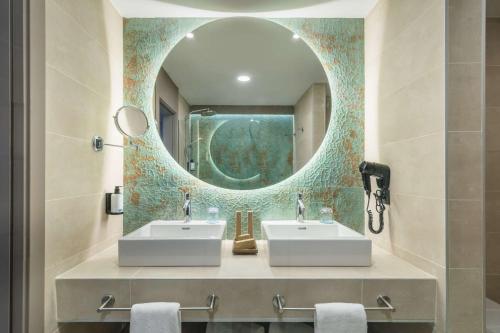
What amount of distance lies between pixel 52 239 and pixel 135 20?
1.44 metres

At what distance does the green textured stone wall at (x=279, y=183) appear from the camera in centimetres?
202

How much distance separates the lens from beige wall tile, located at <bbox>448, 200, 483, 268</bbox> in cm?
123

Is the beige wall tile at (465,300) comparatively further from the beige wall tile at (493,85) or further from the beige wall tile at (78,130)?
the beige wall tile at (78,130)

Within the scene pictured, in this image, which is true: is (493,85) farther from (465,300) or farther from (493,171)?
(465,300)

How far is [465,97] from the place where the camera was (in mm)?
1236

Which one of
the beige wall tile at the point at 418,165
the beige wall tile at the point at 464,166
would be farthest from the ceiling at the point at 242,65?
the beige wall tile at the point at 464,166

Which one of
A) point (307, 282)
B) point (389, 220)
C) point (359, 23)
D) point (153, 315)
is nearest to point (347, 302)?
point (307, 282)

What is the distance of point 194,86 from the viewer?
6.60 ft

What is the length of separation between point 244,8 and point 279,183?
1.12 meters

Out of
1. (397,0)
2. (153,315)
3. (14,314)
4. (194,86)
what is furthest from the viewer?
(194,86)

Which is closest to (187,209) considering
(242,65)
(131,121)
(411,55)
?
(131,121)

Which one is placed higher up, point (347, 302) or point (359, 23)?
point (359, 23)

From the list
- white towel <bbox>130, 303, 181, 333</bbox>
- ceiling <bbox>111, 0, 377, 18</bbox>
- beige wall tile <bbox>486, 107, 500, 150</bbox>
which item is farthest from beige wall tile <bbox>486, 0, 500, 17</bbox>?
white towel <bbox>130, 303, 181, 333</bbox>

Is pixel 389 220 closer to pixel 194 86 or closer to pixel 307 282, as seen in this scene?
pixel 307 282
